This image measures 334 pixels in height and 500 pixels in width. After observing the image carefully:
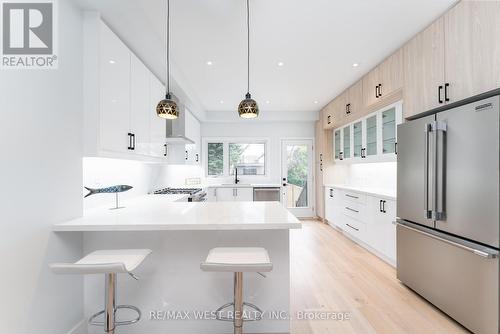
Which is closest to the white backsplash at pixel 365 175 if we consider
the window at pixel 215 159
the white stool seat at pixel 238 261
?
the window at pixel 215 159

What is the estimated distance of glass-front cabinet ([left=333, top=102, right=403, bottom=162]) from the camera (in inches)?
131

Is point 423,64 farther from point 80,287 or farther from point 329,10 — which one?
point 80,287

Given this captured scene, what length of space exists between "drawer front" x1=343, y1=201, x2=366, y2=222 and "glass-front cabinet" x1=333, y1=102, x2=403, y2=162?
2.48ft

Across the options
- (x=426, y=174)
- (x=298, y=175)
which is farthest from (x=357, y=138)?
(x=426, y=174)

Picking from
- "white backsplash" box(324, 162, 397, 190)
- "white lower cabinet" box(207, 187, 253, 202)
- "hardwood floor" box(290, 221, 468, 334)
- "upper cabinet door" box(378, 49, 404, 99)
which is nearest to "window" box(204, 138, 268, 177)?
A: "white lower cabinet" box(207, 187, 253, 202)

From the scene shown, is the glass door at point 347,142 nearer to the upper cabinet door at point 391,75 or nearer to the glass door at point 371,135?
the glass door at point 371,135

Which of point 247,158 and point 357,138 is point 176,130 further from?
point 357,138

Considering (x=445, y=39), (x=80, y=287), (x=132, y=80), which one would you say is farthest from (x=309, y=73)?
(x=80, y=287)

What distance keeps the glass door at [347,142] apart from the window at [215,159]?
2.90 meters

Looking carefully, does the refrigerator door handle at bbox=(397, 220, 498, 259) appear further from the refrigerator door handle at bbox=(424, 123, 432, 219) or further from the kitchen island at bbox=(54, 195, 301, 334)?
the kitchen island at bbox=(54, 195, 301, 334)

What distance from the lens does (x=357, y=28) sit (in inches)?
98.0

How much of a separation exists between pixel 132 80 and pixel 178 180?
9.51 feet

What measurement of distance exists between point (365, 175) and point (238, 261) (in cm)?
391

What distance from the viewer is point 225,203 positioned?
246cm
